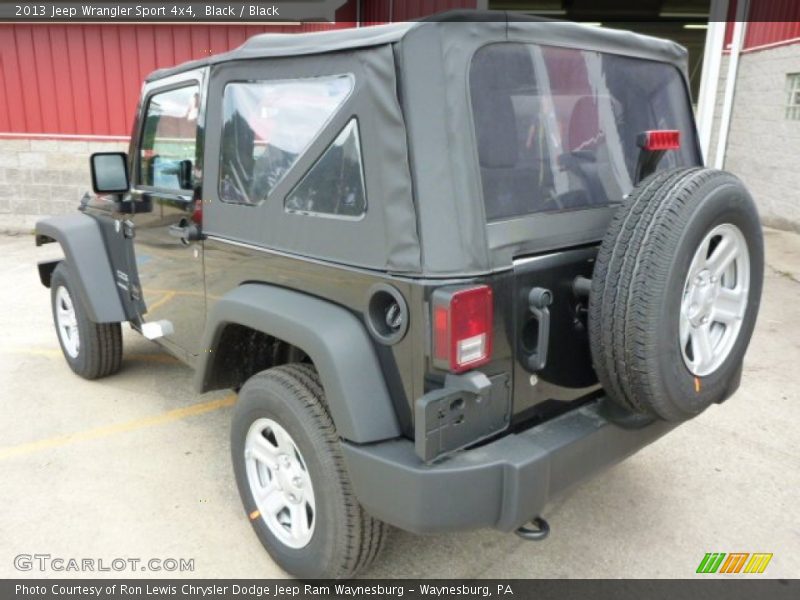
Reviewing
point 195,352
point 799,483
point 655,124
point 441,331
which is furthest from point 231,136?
point 799,483

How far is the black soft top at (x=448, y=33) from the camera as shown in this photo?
1962mm

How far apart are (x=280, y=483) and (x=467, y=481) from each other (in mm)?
905

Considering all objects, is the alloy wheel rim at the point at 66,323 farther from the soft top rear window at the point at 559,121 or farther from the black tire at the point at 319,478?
the soft top rear window at the point at 559,121

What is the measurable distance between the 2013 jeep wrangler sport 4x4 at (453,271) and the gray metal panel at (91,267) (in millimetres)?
1404

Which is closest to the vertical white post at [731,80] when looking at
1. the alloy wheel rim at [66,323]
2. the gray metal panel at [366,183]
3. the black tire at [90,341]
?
the black tire at [90,341]

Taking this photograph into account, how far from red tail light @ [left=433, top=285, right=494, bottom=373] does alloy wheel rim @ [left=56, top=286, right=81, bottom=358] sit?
3.33 m

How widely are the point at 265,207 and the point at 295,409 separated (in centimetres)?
79

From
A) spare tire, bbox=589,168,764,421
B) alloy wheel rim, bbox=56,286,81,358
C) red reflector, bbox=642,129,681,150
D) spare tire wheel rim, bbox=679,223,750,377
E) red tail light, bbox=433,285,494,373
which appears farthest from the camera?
alloy wheel rim, bbox=56,286,81,358

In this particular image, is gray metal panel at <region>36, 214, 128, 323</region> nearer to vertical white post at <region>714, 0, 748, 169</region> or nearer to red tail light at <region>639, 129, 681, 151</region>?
red tail light at <region>639, 129, 681, 151</region>

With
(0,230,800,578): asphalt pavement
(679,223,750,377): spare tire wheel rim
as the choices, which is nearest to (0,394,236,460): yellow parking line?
(0,230,800,578): asphalt pavement

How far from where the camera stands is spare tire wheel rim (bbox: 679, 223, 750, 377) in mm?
2195

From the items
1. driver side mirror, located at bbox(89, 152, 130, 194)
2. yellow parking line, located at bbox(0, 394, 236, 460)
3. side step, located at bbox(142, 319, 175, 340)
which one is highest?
driver side mirror, located at bbox(89, 152, 130, 194)

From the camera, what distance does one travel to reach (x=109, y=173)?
3602 millimetres

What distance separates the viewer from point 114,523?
2.91 meters
